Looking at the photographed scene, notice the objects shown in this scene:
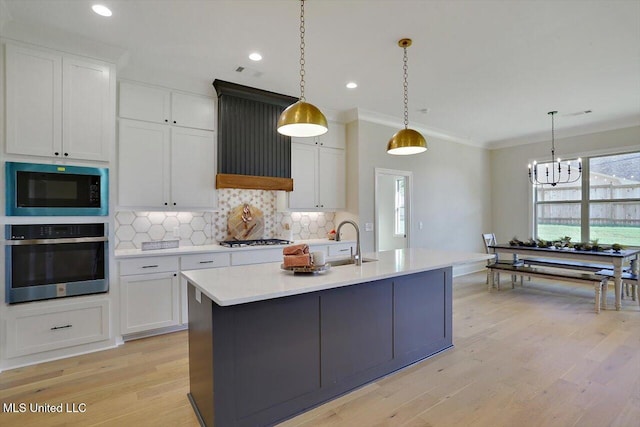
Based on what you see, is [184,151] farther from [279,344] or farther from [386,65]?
[279,344]

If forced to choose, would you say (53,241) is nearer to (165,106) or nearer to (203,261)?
(203,261)

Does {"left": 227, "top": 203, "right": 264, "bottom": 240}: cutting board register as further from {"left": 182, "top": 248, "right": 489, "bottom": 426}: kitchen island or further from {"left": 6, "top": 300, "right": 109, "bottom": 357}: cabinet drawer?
{"left": 182, "top": 248, "right": 489, "bottom": 426}: kitchen island

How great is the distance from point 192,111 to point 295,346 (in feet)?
10.1

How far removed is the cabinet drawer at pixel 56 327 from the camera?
270 cm

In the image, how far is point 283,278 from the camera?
83.7 inches

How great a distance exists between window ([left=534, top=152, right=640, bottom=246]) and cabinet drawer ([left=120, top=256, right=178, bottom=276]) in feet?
22.8

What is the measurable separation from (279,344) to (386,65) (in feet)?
9.85

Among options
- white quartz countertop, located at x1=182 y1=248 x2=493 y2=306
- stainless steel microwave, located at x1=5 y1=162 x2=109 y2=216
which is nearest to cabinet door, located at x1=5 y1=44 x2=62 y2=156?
stainless steel microwave, located at x1=5 y1=162 x2=109 y2=216

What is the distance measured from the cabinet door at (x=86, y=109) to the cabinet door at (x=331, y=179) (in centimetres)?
276

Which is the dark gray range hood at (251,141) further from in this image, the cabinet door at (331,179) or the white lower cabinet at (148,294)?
the white lower cabinet at (148,294)

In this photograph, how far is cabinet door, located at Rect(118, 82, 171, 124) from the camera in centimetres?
346

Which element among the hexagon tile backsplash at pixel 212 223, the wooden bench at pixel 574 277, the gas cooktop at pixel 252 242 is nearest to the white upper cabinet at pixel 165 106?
the hexagon tile backsplash at pixel 212 223

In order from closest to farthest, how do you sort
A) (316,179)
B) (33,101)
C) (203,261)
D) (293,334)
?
(293,334), (33,101), (203,261), (316,179)

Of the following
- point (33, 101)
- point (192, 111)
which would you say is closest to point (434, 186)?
point (192, 111)
